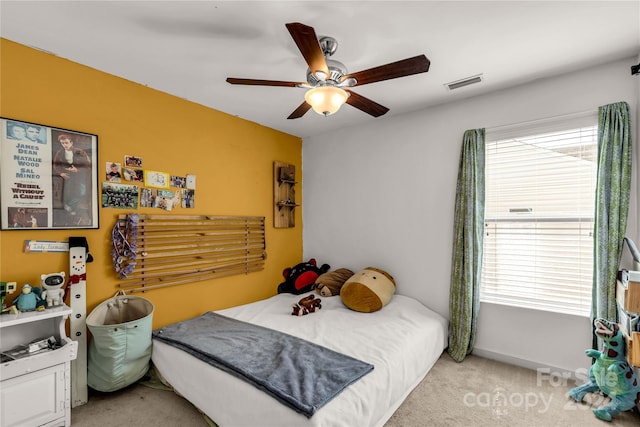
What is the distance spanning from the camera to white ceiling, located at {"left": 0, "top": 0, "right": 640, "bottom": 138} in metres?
1.68

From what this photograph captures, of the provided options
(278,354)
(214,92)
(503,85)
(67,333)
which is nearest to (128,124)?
(214,92)

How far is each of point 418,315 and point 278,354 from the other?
145 centimetres

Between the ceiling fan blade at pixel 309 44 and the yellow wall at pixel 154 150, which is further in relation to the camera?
the yellow wall at pixel 154 150

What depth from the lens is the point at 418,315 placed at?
9.31 feet

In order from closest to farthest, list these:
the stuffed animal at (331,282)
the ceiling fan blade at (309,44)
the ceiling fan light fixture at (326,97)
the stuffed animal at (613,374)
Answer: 1. the ceiling fan blade at (309,44)
2. the ceiling fan light fixture at (326,97)
3. the stuffed animal at (613,374)
4. the stuffed animal at (331,282)

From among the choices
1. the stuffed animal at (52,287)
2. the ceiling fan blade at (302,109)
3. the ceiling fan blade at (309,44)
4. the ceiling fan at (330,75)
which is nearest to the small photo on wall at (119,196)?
the stuffed animal at (52,287)

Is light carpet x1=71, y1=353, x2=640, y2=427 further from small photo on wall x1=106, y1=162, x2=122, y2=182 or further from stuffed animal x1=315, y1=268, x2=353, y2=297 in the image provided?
small photo on wall x1=106, y1=162, x2=122, y2=182

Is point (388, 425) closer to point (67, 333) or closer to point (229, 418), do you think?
point (229, 418)

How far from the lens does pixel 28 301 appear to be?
1865 millimetres

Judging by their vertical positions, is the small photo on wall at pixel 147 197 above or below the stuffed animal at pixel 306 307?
above

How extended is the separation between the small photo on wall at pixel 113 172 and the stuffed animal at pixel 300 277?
2.09m

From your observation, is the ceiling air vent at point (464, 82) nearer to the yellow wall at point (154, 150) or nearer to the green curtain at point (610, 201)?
the green curtain at point (610, 201)

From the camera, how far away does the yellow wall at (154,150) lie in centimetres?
200

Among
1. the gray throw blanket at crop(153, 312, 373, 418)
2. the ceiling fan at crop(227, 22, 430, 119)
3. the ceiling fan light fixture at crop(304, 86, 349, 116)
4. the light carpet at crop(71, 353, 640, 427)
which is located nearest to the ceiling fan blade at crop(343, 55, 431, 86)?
the ceiling fan at crop(227, 22, 430, 119)
